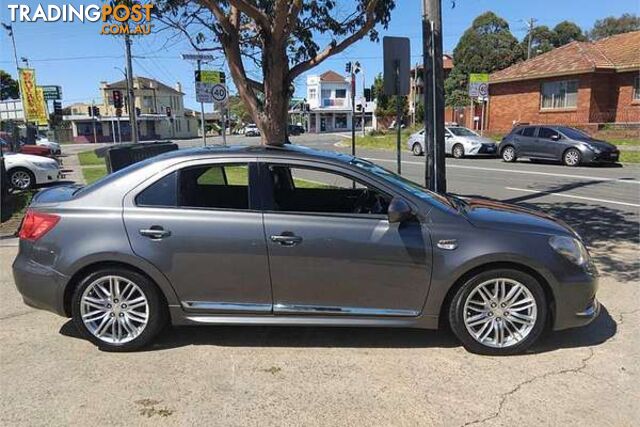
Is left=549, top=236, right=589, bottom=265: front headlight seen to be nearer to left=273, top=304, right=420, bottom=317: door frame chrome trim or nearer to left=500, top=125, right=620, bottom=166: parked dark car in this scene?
left=273, top=304, right=420, bottom=317: door frame chrome trim

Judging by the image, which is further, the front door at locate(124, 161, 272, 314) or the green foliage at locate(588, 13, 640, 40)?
the green foliage at locate(588, 13, 640, 40)

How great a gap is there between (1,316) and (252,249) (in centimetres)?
271

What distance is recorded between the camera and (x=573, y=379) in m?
3.79

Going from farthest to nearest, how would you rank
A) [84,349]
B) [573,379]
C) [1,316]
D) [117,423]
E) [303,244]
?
[1,316] → [84,349] → [303,244] → [573,379] → [117,423]

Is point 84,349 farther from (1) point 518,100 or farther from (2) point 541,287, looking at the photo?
(1) point 518,100

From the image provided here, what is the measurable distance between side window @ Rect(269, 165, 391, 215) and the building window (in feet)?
90.0

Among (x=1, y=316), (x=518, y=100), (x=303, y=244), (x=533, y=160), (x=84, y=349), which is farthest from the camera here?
(x=518, y=100)

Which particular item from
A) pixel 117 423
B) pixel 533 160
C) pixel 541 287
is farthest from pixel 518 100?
pixel 117 423

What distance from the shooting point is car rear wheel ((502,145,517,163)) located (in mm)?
21344

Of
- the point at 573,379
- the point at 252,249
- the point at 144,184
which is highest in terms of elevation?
the point at 144,184

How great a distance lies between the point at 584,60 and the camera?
28.2 meters

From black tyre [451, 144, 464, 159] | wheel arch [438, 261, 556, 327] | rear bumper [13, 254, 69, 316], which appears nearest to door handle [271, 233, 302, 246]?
wheel arch [438, 261, 556, 327]

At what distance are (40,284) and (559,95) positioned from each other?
98.7 feet

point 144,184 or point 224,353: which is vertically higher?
Answer: point 144,184
